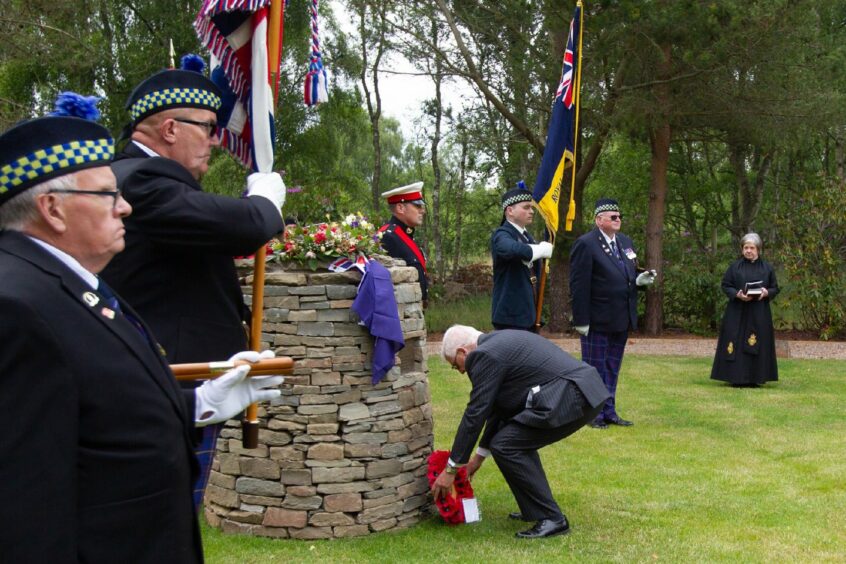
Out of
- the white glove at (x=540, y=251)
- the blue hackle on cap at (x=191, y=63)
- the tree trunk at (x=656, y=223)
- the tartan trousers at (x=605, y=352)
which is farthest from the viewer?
the tree trunk at (x=656, y=223)

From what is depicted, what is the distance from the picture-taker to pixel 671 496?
6.29m

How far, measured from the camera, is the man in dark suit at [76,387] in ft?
5.92

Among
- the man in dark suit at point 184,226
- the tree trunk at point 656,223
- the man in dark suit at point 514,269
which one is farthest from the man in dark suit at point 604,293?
the tree trunk at point 656,223

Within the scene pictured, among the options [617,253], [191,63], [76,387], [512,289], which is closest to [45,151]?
[76,387]

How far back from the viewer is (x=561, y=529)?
5.44 meters

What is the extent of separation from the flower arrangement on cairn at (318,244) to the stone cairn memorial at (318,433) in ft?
0.30

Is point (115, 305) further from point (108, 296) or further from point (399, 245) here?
point (399, 245)

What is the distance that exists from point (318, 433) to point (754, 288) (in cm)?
722

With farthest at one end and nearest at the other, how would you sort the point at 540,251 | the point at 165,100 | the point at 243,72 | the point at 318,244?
the point at 540,251
the point at 318,244
the point at 243,72
the point at 165,100

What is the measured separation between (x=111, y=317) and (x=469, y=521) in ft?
12.9

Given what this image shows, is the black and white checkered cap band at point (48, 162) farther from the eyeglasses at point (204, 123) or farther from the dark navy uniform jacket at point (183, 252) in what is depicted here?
the eyeglasses at point (204, 123)

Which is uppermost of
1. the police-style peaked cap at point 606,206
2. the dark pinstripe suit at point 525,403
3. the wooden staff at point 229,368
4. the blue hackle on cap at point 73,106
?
the police-style peaked cap at point 606,206

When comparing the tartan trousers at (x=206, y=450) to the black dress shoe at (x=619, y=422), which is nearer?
the tartan trousers at (x=206, y=450)

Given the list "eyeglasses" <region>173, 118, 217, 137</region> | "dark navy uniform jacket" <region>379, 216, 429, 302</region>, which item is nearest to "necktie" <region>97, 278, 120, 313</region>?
"eyeglasses" <region>173, 118, 217, 137</region>
